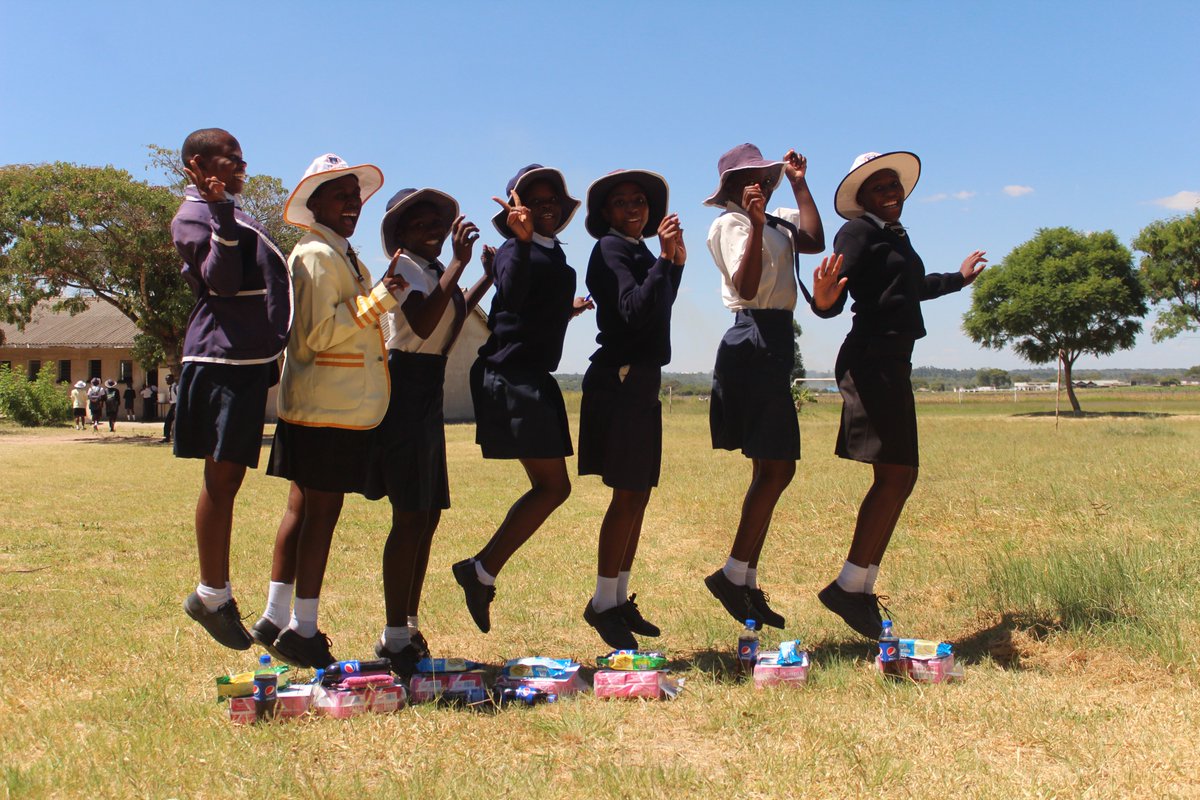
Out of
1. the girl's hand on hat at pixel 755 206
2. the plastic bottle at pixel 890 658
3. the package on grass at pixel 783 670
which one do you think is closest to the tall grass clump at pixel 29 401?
the girl's hand on hat at pixel 755 206

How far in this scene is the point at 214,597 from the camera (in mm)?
4039

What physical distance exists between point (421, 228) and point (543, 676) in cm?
206

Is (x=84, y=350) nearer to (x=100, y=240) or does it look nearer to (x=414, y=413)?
(x=100, y=240)

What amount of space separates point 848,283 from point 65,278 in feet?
81.7

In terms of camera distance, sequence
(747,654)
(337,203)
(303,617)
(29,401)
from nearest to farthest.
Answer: (303,617)
(337,203)
(747,654)
(29,401)

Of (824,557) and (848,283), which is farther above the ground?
(848,283)

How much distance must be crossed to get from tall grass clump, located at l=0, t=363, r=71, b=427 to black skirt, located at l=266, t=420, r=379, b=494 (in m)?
35.4

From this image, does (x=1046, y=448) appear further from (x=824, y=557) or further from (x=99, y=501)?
(x=99, y=501)

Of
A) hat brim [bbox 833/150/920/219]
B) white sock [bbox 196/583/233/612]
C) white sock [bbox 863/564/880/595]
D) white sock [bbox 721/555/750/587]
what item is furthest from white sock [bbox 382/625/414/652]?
hat brim [bbox 833/150/920/219]

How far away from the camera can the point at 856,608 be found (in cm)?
472

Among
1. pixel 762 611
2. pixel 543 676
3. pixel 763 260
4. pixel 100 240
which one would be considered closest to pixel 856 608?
pixel 762 611

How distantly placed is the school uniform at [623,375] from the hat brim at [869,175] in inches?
41.5

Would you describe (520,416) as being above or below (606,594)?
above

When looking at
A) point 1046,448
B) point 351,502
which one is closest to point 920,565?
point 351,502
